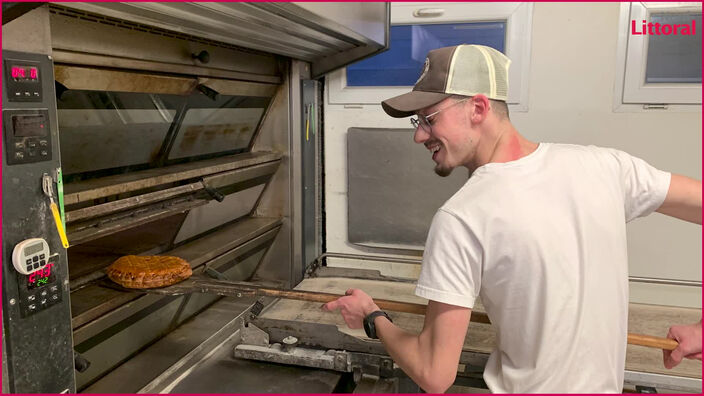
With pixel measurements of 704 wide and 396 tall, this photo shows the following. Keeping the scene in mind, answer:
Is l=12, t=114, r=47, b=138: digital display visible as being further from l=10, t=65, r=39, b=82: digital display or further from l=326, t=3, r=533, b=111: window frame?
l=326, t=3, r=533, b=111: window frame

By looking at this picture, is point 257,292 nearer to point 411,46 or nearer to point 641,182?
point 641,182

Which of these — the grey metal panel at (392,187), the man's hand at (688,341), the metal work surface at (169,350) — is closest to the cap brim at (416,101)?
the man's hand at (688,341)

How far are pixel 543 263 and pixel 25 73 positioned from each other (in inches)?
A: 50.6

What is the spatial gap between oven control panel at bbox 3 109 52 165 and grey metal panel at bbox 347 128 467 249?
196cm

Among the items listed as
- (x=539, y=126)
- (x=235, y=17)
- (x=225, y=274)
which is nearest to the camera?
(x=235, y=17)

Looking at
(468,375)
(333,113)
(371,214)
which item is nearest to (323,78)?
(333,113)

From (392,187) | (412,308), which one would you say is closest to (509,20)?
(392,187)

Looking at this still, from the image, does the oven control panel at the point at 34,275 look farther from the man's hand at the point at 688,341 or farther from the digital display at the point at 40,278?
the man's hand at the point at 688,341

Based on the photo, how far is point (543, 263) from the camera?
1369 millimetres

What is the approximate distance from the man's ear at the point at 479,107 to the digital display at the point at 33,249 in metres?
1.12

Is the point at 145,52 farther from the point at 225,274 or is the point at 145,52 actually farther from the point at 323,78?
the point at 323,78

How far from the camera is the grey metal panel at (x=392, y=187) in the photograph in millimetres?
3018

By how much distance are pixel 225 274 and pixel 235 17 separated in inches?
52.4

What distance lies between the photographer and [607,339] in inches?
56.7
